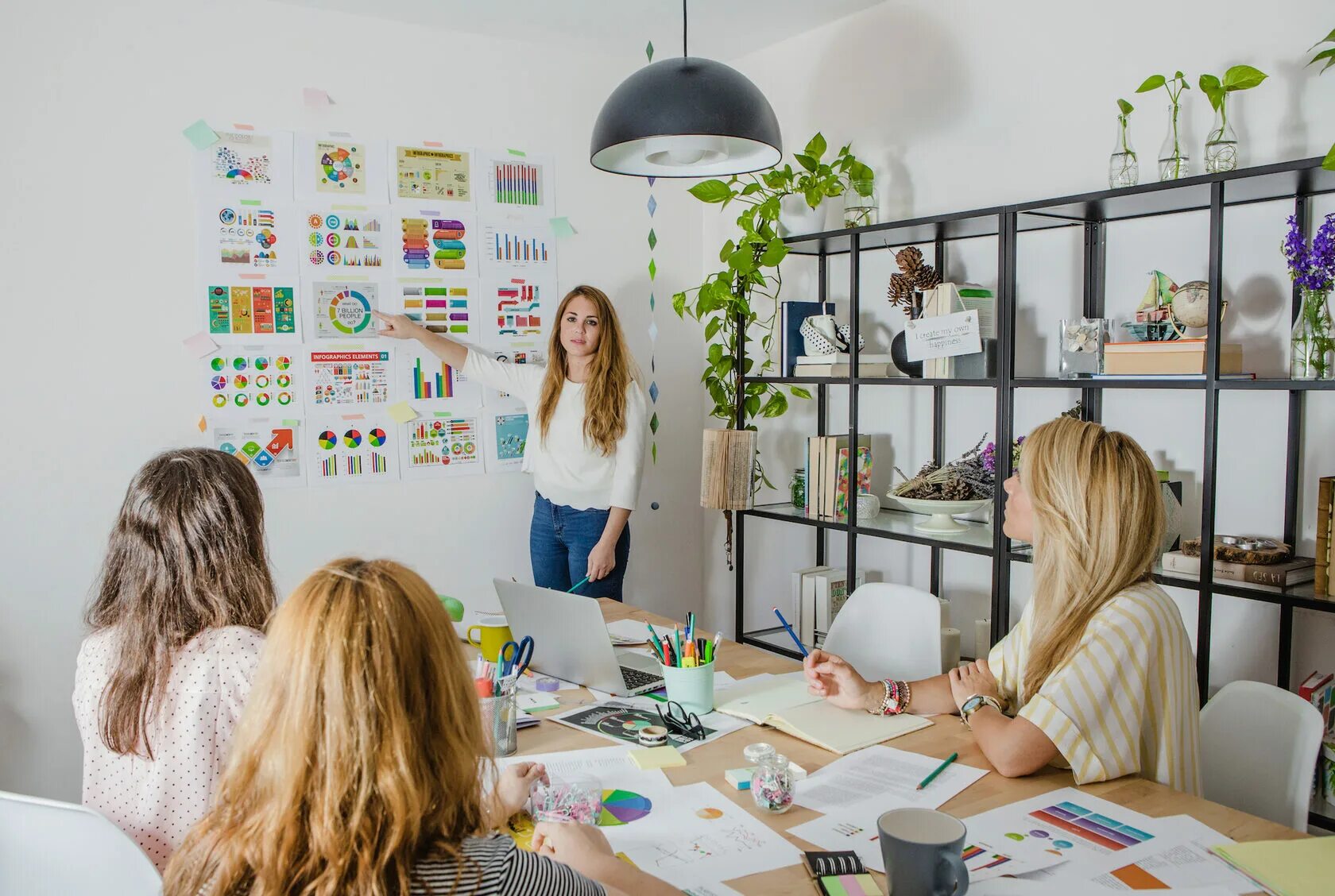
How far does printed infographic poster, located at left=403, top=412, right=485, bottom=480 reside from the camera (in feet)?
11.5

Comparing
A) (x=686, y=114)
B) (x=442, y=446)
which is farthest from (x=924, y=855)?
(x=442, y=446)

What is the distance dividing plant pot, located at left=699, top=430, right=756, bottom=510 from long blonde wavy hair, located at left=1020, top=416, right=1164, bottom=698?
1.73 meters

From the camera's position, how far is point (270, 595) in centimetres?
153

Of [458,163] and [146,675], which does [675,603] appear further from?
[146,675]

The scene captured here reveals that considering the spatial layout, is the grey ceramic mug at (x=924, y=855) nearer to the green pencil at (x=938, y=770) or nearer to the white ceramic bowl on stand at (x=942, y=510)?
the green pencil at (x=938, y=770)

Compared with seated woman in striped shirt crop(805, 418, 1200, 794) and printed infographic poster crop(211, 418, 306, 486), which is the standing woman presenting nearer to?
printed infographic poster crop(211, 418, 306, 486)

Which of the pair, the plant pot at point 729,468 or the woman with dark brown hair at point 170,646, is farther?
the plant pot at point 729,468

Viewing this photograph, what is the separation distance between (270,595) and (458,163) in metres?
2.37

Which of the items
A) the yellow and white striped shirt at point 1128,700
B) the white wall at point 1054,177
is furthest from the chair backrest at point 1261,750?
the white wall at point 1054,177

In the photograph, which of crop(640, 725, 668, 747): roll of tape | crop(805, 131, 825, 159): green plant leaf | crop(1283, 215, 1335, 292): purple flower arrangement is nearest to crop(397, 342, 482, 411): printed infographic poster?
crop(805, 131, 825, 159): green plant leaf

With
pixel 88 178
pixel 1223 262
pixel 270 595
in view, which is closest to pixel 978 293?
pixel 1223 262

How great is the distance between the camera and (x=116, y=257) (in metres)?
2.99

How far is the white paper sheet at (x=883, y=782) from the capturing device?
148 cm

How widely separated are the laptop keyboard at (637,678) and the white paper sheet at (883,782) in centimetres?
51
